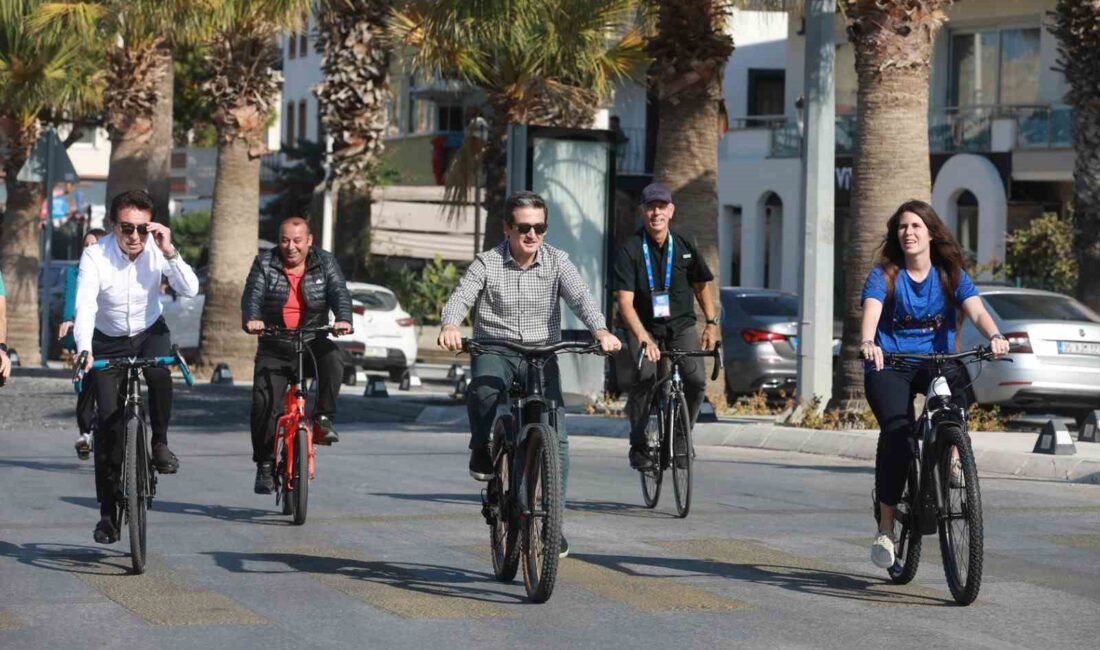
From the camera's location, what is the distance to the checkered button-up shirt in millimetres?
9422

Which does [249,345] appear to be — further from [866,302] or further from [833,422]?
[866,302]

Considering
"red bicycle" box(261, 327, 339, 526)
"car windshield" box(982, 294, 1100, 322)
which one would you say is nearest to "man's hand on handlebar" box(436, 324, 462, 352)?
"red bicycle" box(261, 327, 339, 526)

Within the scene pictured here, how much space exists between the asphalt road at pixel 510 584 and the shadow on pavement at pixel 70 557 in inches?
A: 0.8

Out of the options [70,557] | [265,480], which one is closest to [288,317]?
[265,480]

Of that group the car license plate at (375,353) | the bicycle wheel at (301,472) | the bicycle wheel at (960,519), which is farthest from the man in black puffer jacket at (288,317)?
the car license plate at (375,353)

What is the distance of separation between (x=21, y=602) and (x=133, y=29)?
60.7 ft

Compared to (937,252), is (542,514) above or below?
below

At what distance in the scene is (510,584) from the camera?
910cm

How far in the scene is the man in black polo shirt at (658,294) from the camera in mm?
12422

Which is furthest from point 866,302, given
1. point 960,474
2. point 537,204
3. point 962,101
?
point 962,101

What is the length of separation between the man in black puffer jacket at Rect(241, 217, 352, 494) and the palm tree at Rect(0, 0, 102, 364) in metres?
21.2

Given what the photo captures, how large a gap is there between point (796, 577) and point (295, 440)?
3161 millimetres

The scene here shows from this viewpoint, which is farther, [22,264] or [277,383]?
[22,264]

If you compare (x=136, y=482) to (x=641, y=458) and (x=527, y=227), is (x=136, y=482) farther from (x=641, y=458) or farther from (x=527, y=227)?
(x=641, y=458)
